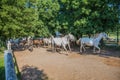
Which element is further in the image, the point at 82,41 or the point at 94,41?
the point at 82,41

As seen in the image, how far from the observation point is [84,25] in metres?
25.6

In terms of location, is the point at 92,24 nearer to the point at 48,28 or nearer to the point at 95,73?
the point at 48,28

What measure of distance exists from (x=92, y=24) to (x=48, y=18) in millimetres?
9273

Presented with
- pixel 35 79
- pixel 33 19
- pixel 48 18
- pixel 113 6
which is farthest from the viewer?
pixel 48 18

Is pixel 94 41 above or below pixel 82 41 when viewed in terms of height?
above

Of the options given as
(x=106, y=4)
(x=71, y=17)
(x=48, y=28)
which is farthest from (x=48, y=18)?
(x=106, y=4)

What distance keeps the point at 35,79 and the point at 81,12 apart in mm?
16272

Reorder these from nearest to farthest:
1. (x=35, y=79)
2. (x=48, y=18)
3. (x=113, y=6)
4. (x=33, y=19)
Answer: (x=35, y=79) → (x=113, y=6) → (x=33, y=19) → (x=48, y=18)

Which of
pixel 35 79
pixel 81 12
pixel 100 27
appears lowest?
pixel 35 79

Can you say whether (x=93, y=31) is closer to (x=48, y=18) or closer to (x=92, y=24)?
(x=92, y=24)

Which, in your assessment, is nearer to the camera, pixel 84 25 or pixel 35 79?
pixel 35 79

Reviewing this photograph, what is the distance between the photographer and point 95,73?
1092 centimetres

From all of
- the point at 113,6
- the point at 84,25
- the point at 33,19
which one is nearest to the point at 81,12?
the point at 84,25

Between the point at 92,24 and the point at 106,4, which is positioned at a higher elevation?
the point at 106,4
